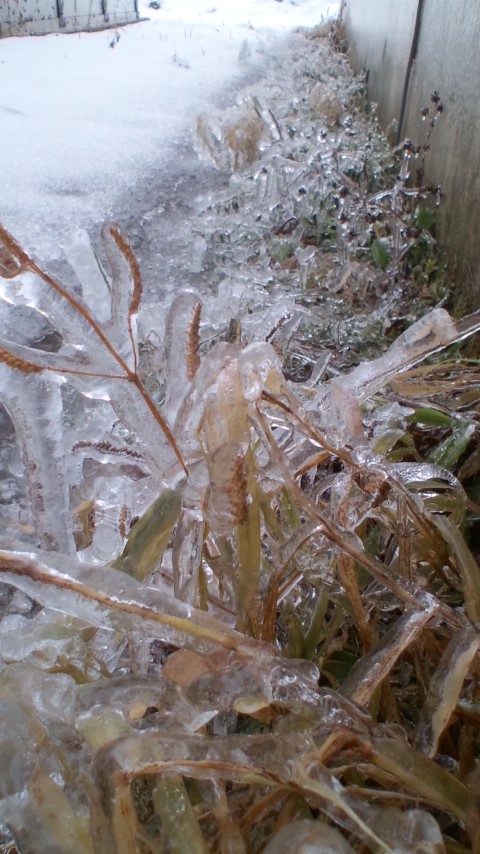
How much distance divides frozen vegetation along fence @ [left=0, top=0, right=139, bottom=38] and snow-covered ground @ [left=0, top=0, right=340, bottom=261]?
0.09 m

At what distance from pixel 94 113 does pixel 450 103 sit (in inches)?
69.9

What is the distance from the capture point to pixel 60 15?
4.33 m

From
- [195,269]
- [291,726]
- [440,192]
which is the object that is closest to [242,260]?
[195,269]

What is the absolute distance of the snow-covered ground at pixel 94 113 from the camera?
6.90 ft

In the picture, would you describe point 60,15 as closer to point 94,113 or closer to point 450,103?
point 94,113

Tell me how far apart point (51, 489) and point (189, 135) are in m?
2.90

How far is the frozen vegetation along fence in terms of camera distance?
388 centimetres

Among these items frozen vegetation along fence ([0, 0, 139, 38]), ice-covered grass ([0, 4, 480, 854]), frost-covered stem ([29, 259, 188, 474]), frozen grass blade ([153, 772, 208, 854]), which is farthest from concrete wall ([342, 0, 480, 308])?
frozen vegetation along fence ([0, 0, 139, 38])

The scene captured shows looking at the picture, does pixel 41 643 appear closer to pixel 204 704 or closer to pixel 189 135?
pixel 204 704

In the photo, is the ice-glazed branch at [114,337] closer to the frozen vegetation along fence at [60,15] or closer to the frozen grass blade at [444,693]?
the frozen grass blade at [444,693]

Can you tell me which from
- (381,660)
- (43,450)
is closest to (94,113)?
(43,450)

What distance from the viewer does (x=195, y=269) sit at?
1.87 metres

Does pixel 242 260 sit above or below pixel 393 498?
below

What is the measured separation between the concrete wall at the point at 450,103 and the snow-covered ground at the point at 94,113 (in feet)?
3.23
